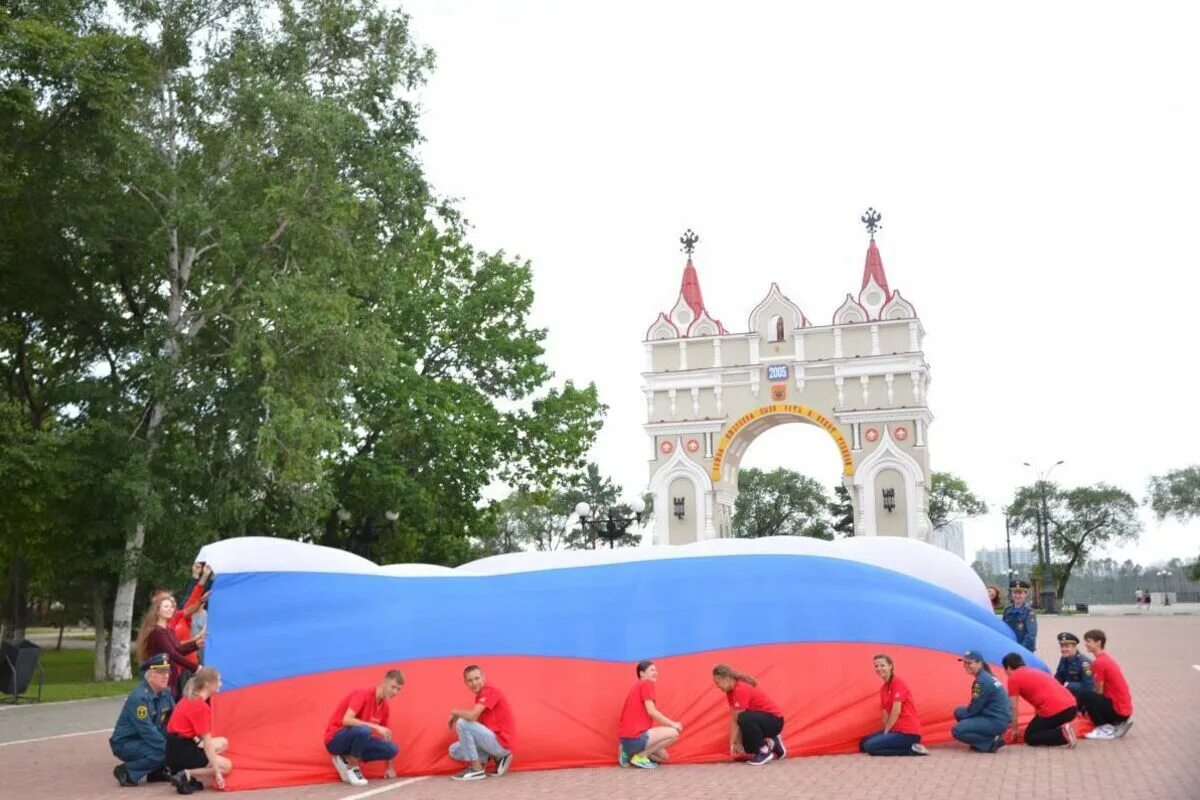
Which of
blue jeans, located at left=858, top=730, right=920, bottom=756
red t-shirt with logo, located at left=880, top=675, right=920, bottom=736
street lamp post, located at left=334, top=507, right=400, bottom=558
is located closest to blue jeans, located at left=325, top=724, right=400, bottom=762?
blue jeans, located at left=858, top=730, right=920, bottom=756

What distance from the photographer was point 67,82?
21.0 m

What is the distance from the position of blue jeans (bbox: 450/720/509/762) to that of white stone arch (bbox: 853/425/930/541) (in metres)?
47.8

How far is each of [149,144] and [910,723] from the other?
19560 millimetres

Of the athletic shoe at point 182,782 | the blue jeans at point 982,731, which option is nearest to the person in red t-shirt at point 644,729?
the blue jeans at point 982,731

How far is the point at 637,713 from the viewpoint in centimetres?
1083

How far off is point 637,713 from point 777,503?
9598cm

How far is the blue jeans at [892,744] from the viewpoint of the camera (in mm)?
11000

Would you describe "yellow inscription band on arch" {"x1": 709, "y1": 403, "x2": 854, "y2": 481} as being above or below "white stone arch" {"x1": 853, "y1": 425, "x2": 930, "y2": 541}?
above

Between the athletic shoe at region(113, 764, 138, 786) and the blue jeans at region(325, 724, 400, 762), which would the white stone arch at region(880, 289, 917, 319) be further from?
the athletic shoe at region(113, 764, 138, 786)

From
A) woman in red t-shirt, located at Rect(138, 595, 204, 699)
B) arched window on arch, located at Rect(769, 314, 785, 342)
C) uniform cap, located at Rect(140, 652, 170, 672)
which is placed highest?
arched window on arch, located at Rect(769, 314, 785, 342)

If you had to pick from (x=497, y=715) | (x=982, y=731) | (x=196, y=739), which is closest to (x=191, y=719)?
(x=196, y=739)

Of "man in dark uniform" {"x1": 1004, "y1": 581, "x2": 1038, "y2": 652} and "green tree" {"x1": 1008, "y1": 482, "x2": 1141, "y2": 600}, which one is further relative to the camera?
"green tree" {"x1": 1008, "y1": 482, "x2": 1141, "y2": 600}

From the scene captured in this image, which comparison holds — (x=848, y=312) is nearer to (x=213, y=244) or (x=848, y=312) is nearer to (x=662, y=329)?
(x=662, y=329)

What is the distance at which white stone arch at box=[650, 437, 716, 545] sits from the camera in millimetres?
59594
